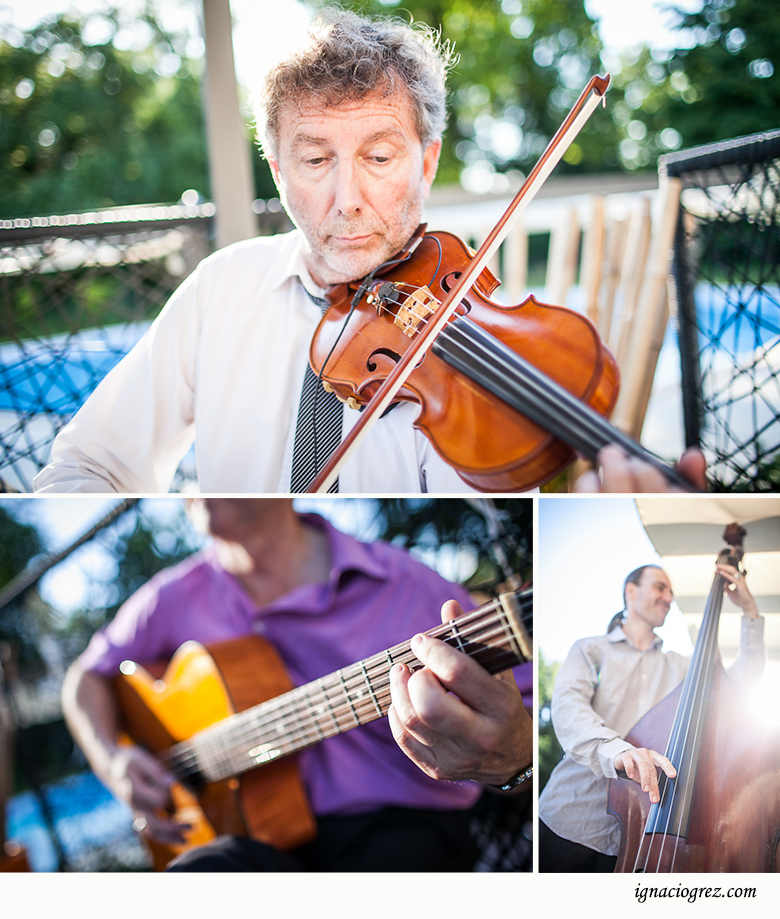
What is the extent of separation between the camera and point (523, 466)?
1.07 metres

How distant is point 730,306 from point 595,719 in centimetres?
98

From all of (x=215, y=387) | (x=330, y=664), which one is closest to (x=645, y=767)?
(x=330, y=664)

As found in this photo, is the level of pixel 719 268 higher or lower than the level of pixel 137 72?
lower

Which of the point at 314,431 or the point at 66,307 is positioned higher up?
the point at 66,307

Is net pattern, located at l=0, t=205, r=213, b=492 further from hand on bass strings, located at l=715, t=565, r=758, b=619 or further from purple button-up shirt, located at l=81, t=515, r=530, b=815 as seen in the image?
hand on bass strings, located at l=715, t=565, r=758, b=619

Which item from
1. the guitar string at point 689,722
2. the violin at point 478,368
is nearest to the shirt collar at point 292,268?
the violin at point 478,368

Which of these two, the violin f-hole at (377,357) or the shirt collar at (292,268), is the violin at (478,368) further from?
the shirt collar at (292,268)

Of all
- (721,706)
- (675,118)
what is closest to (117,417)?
(721,706)

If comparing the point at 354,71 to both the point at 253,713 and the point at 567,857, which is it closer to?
the point at 253,713

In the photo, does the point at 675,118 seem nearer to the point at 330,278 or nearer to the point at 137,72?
the point at 330,278

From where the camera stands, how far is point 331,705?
1.20 metres

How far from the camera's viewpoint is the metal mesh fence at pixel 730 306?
146 cm

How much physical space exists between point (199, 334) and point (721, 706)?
1.17 meters
